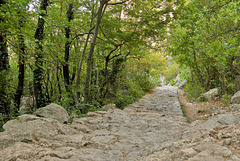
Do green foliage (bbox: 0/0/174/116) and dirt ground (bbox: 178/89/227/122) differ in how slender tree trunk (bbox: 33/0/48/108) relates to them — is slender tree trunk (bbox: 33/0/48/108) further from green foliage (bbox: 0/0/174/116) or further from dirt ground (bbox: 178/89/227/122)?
dirt ground (bbox: 178/89/227/122)

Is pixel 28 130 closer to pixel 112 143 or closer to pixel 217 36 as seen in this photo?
pixel 112 143

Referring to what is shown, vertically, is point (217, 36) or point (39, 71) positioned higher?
point (217, 36)

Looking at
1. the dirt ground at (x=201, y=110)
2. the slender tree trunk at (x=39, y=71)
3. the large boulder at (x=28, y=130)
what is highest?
the slender tree trunk at (x=39, y=71)

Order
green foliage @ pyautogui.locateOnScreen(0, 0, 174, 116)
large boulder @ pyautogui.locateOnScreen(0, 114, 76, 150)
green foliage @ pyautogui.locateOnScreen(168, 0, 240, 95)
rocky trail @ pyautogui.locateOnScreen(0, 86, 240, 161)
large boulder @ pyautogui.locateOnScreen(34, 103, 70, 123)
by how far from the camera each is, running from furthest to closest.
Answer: green foliage @ pyautogui.locateOnScreen(0, 0, 174, 116) < green foliage @ pyautogui.locateOnScreen(168, 0, 240, 95) < large boulder @ pyautogui.locateOnScreen(34, 103, 70, 123) < large boulder @ pyautogui.locateOnScreen(0, 114, 76, 150) < rocky trail @ pyautogui.locateOnScreen(0, 86, 240, 161)

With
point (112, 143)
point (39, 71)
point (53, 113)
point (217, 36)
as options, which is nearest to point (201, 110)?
point (217, 36)

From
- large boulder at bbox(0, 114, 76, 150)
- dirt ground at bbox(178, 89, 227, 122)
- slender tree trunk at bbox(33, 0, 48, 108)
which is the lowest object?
dirt ground at bbox(178, 89, 227, 122)

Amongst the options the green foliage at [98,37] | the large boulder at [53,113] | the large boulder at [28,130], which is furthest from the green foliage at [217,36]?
the large boulder at [28,130]

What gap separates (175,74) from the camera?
2319 centimetres

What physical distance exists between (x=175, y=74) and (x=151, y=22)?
18298 mm

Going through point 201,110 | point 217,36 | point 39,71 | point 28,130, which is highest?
point 217,36

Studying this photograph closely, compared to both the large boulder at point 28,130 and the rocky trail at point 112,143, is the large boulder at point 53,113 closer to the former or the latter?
the rocky trail at point 112,143

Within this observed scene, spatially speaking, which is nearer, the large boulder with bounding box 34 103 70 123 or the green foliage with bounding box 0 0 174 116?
the large boulder with bounding box 34 103 70 123

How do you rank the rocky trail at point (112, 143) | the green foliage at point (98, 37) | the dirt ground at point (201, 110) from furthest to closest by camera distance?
1. the green foliage at point (98, 37)
2. the dirt ground at point (201, 110)
3. the rocky trail at point (112, 143)

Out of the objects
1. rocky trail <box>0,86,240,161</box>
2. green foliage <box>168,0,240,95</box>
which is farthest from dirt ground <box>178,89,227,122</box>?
rocky trail <box>0,86,240,161</box>
